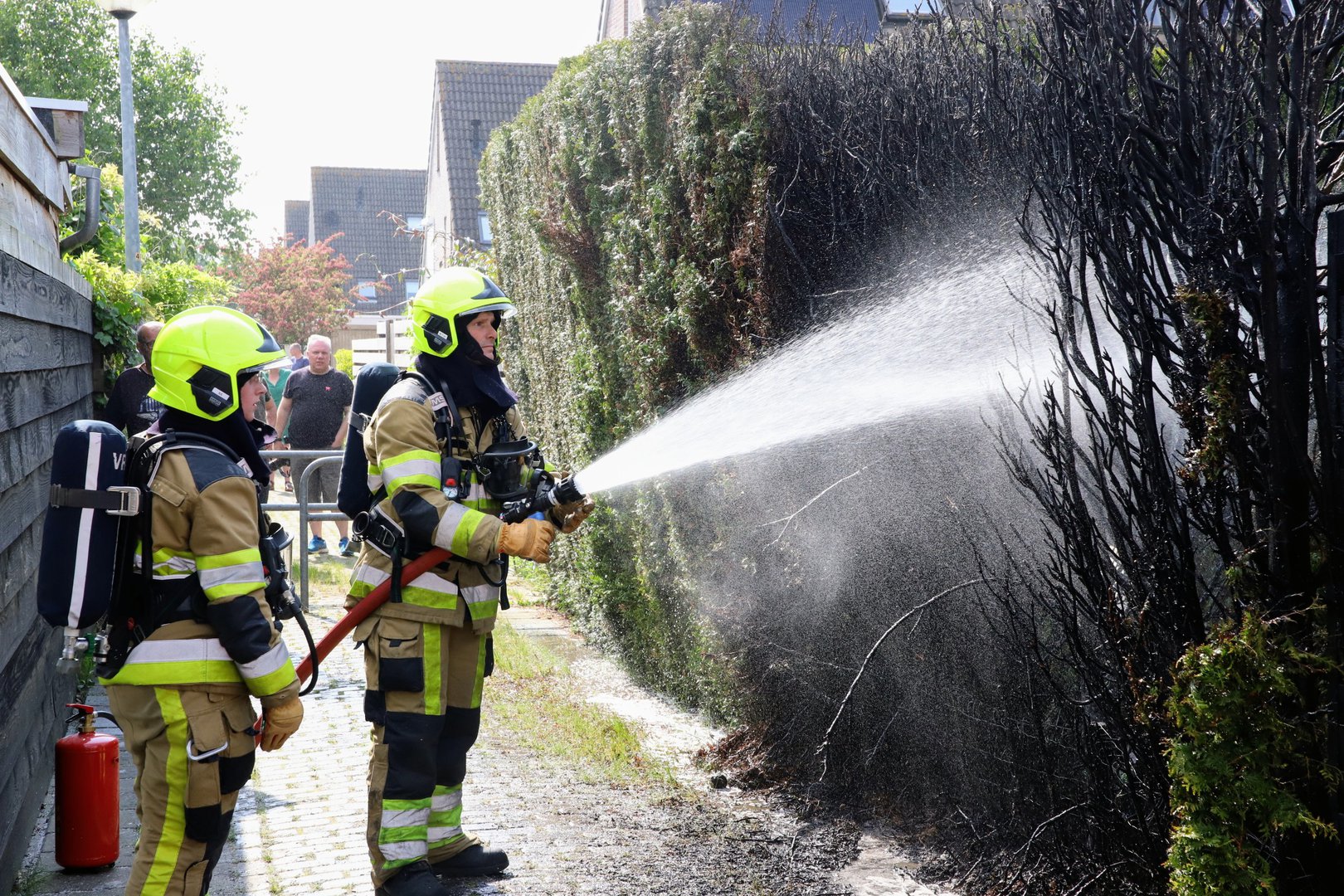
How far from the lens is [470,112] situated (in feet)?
91.7

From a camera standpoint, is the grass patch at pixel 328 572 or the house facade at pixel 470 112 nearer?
the grass patch at pixel 328 572

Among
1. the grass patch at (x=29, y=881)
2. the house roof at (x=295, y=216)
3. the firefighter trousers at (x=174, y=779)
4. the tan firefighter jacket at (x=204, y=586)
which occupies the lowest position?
the grass patch at (x=29, y=881)

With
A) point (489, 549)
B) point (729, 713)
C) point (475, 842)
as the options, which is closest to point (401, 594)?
point (489, 549)

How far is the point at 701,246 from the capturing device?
5.78 metres

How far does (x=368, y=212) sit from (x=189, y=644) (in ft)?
159

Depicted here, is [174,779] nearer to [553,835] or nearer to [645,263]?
[553,835]

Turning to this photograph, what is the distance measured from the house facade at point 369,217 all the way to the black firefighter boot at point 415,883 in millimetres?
43929


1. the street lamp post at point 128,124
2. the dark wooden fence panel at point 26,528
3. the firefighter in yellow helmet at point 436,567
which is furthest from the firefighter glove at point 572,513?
the street lamp post at point 128,124

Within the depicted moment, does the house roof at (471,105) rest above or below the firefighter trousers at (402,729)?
above

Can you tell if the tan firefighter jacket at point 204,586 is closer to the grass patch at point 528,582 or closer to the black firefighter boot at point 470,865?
the black firefighter boot at point 470,865

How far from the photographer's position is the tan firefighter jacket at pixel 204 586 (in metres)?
3.15

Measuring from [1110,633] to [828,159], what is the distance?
9.62 feet

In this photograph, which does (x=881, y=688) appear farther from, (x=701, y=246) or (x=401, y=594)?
(x=701, y=246)

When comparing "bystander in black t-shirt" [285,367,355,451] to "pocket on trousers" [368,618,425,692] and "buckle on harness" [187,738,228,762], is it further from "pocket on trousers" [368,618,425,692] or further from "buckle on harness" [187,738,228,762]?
"buckle on harness" [187,738,228,762]
